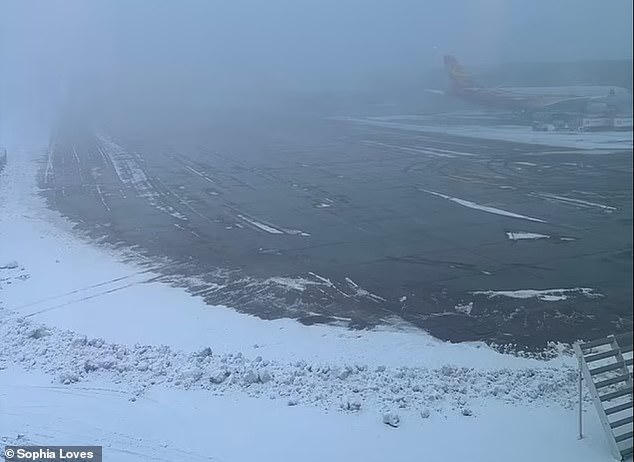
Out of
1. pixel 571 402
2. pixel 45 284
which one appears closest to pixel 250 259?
pixel 45 284

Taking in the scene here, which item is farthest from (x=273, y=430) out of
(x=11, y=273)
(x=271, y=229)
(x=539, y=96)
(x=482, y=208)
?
(x=482, y=208)

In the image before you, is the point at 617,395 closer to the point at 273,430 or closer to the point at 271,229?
the point at 273,430

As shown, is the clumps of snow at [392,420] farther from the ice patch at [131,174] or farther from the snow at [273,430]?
the ice patch at [131,174]

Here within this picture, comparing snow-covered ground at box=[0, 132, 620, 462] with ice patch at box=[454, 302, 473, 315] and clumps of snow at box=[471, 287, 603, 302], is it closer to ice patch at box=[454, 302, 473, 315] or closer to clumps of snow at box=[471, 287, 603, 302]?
ice patch at box=[454, 302, 473, 315]

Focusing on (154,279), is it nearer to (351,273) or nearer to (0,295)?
(0,295)

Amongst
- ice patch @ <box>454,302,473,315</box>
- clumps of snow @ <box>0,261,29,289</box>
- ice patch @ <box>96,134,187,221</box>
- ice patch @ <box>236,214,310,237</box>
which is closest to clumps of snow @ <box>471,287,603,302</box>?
ice patch @ <box>454,302,473,315</box>

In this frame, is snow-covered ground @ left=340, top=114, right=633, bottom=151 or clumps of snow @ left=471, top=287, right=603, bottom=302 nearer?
clumps of snow @ left=471, top=287, right=603, bottom=302
